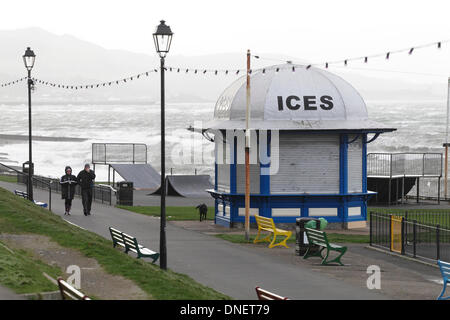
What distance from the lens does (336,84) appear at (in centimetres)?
2984

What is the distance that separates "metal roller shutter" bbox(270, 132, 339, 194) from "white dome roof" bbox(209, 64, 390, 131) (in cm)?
56

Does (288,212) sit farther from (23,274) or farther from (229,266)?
(23,274)

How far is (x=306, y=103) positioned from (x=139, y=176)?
74.5 ft

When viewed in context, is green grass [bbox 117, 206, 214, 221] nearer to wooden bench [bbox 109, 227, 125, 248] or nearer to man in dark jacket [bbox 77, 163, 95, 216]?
man in dark jacket [bbox 77, 163, 95, 216]

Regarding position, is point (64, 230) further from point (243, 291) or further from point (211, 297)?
point (211, 297)

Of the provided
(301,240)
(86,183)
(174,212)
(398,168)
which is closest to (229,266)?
(301,240)

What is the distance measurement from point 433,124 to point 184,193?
126 metres

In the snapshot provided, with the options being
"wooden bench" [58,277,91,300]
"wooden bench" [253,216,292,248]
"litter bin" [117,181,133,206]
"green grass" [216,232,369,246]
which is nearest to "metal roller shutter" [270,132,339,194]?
"green grass" [216,232,369,246]

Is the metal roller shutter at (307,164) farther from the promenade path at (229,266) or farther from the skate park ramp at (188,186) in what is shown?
the skate park ramp at (188,186)

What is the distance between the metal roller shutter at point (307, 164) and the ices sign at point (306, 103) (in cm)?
93

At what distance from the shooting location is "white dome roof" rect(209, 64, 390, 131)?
2880 centimetres

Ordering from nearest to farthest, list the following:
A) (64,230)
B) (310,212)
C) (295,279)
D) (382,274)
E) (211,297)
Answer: (211,297) → (295,279) → (382,274) → (64,230) → (310,212)

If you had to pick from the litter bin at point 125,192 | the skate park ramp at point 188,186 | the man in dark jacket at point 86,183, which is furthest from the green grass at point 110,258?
the skate park ramp at point 188,186
